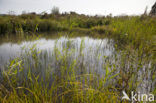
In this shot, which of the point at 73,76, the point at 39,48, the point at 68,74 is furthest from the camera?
the point at 39,48

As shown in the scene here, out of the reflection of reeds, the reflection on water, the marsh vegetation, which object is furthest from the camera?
the reflection on water

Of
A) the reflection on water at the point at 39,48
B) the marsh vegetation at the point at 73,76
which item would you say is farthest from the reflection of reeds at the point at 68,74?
the reflection on water at the point at 39,48

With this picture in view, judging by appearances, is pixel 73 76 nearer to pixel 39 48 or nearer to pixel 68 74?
pixel 68 74

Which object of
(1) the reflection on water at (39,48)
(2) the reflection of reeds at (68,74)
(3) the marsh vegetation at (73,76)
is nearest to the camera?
(3) the marsh vegetation at (73,76)

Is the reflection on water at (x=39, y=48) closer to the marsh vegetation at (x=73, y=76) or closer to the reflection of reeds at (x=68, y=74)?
the marsh vegetation at (x=73, y=76)

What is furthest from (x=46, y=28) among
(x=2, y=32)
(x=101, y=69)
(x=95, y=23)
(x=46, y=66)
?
(x=101, y=69)

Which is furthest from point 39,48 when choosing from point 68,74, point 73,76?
A: point 73,76

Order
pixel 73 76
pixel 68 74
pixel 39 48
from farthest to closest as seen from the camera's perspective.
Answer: pixel 39 48 < pixel 68 74 < pixel 73 76

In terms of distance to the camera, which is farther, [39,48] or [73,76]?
[39,48]

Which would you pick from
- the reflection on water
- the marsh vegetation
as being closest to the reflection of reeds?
the marsh vegetation

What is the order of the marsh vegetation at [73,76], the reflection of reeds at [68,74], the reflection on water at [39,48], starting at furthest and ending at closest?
the reflection on water at [39,48]
the reflection of reeds at [68,74]
the marsh vegetation at [73,76]

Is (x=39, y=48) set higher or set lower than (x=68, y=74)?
higher

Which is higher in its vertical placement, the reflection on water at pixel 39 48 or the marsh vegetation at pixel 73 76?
the reflection on water at pixel 39 48

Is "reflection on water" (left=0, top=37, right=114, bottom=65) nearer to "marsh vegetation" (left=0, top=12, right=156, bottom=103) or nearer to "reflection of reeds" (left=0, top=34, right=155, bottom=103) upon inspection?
"marsh vegetation" (left=0, top=12, right=156, bottom=103)
